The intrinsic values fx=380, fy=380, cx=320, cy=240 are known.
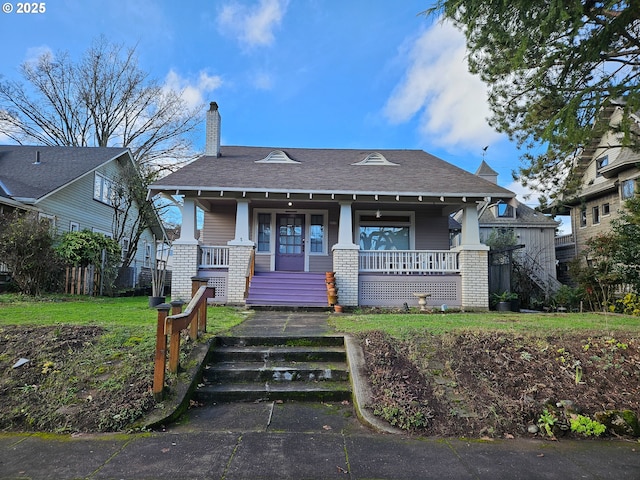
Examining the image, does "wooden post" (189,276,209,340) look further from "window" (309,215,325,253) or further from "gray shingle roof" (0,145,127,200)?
"gray shingle roof" (0,145,127,200)

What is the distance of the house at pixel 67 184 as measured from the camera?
14.9 meters

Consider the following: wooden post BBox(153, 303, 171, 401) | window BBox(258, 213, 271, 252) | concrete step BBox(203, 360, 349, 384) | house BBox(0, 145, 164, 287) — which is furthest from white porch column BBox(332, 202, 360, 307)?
house BBox(0, 145, 164, 287)

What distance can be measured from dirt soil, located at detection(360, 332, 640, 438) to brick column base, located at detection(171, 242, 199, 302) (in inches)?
265

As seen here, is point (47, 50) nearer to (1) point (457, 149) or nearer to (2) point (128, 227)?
(2) point (128, 227)

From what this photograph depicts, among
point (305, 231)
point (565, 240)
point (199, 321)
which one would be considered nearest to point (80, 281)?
point (305, 231)

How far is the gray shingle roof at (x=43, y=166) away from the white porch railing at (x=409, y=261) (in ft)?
42.2

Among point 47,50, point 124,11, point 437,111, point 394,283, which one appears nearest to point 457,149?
point 437,111

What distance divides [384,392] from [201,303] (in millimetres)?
2690

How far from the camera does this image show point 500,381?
418 cm

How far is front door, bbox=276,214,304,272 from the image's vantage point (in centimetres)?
1263

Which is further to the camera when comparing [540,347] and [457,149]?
[457,149]

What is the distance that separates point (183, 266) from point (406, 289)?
6.29m

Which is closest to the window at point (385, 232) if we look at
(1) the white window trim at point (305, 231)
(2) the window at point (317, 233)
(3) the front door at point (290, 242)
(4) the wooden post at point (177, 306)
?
(1) the white window trim at point (305, 231)

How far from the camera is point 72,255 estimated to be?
1312 cm
